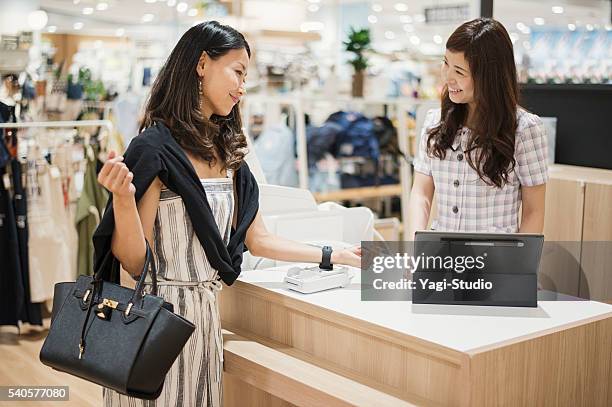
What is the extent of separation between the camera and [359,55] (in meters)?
7.02

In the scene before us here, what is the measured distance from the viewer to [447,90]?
284 cm

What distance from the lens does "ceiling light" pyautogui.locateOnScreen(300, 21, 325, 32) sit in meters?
8.78

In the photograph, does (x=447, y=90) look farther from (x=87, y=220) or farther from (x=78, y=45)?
(x=78, y=45)

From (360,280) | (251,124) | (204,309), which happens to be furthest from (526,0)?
(204,309)

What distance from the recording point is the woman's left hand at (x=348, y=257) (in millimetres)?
2719

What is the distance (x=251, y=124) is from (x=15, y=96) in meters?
2.58

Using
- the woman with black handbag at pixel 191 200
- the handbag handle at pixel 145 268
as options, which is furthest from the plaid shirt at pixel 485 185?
the handbag handle at pixel 145 268

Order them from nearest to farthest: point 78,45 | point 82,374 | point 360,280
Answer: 1. point 82,374
2. point 360,280
3. point 78,45

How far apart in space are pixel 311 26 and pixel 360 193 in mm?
2906

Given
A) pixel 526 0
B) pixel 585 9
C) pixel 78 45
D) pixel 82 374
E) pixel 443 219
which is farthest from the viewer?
pixel 585 9

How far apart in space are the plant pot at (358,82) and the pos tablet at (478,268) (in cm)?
486

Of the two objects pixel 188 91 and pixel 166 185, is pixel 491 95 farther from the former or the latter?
pixel 166 185

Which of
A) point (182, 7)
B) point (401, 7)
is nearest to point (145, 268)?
point (182, 7)

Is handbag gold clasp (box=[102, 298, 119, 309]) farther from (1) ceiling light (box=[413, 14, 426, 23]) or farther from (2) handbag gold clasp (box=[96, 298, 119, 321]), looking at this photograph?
(1) ceiling light (box=[413, 14, 426, 23])
